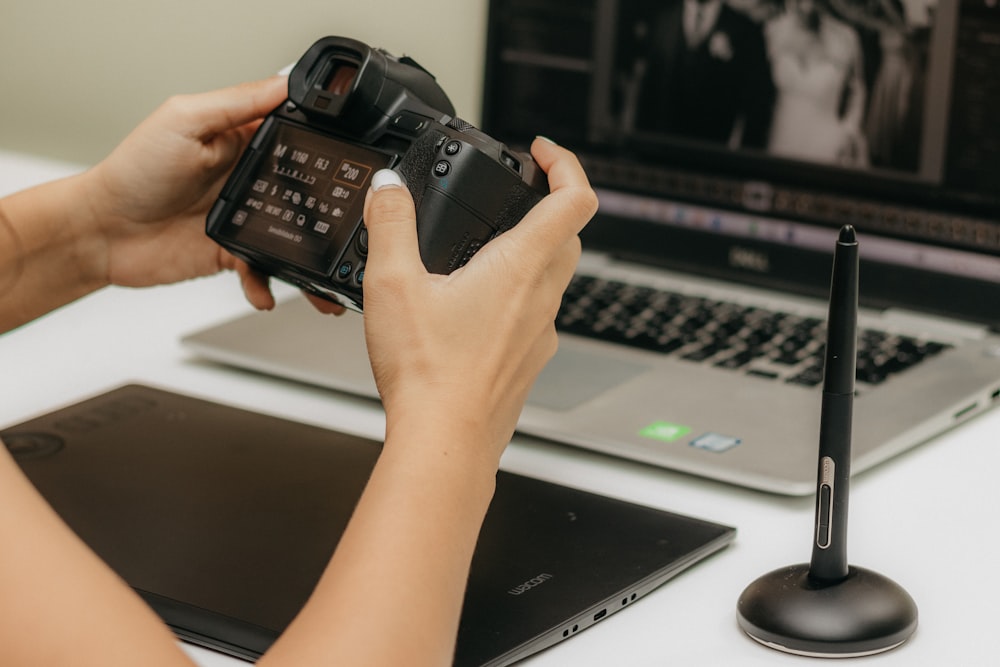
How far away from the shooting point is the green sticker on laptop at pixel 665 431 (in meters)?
0.79

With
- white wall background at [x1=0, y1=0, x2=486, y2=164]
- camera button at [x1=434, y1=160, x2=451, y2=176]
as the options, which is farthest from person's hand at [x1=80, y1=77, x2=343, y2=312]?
white wall background at [x1=0, y1=0, x2=486, y2=164]

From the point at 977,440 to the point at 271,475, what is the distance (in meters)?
0.42

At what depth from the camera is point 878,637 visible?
59 cm

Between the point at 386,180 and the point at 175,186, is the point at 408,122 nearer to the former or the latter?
Answer: the point at 386,180

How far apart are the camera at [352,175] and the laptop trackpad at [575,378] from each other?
17 centimetres

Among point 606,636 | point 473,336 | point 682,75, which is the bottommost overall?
point 606,636

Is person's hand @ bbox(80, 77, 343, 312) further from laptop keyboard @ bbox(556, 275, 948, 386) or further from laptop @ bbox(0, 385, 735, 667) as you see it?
laptop keyboard @ bbox(556, 275, 948, 386)

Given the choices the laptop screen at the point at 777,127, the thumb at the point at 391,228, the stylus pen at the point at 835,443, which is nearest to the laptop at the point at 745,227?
the laptop screen at the point at 777,127

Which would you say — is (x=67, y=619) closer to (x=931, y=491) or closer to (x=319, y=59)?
(x=319, y=59)

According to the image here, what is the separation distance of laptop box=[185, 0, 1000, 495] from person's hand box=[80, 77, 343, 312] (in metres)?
0.06

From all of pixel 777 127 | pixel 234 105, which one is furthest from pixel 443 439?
pixel 777 127

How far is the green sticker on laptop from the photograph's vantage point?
788 millimetres

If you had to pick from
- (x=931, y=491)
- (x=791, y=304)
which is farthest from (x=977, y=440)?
(x=791, y=304)

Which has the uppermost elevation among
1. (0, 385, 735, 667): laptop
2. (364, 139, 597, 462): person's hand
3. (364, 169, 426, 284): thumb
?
(364, 169, 426, 284): thumb
